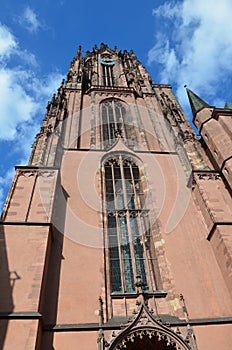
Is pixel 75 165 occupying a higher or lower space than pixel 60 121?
lower

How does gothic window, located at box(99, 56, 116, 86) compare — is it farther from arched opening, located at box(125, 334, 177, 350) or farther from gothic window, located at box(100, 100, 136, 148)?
arched opening, located at box(125, 334, 177, 350)

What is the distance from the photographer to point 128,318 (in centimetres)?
703

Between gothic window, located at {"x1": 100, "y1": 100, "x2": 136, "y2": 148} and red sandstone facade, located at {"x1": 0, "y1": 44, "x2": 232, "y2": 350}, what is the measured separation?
0.59 metres

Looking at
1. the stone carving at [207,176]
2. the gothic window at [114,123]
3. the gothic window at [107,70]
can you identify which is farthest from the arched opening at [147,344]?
the gothic window at [107,70]

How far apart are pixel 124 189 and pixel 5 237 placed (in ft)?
15.7

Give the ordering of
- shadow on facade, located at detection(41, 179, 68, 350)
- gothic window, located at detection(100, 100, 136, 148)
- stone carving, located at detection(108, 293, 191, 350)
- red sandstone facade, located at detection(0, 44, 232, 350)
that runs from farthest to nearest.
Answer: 1. gothic window, located at detection(100, 100, 136, 148)
2. shadow on facade, located at detection(41, 179, 68, 350)
3. red sandstone facade, located at detection(0, 44, 232, 350)
4. stone carving, located at detection(108, 293, 191, 350)

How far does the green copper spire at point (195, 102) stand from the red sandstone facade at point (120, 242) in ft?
0.22

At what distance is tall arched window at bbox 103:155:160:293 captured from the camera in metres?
8.62

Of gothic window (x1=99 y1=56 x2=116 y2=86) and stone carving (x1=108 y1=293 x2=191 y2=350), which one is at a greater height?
gothic window (x1=99 y1=56 x2=116 y2=86)

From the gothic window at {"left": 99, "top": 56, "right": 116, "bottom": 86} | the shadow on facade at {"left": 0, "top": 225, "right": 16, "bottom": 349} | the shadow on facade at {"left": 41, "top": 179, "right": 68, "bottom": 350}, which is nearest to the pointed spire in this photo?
the shadow on facade at {"left": 41, "top": 179, "right": 68, "bottom": 350}

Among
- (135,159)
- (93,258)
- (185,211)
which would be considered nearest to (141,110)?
(135,159)

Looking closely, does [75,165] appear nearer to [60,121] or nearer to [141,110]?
[60,121]

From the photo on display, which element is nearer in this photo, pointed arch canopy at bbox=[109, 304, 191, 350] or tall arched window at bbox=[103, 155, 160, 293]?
pointed arch canopy at bbox=[109, 304, 191, 350]

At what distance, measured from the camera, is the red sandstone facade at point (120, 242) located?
6836mm
